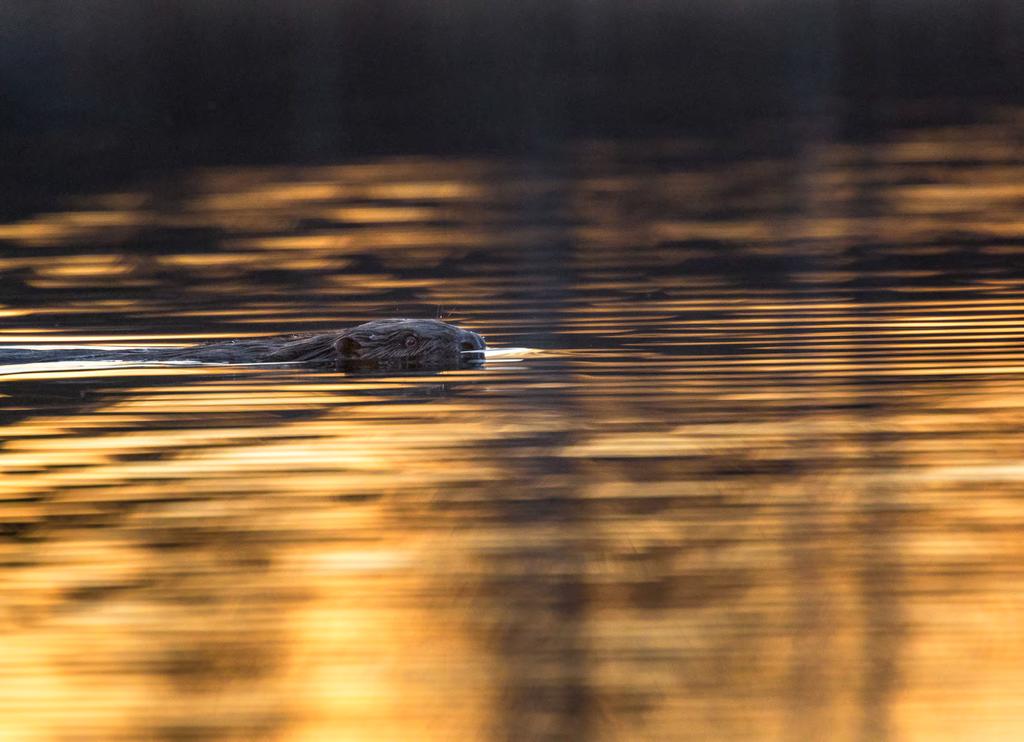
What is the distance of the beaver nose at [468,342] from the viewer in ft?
47.3

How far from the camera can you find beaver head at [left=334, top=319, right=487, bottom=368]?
1441 cm

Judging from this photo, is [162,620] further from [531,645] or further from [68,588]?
[531,645]

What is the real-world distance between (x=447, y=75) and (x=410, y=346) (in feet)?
132

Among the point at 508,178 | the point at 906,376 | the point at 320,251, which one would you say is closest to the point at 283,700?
the point at 906,376

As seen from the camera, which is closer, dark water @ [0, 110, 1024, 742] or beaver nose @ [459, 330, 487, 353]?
dark water @ [0, 110, 1024, 742]

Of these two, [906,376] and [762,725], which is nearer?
[762,725]

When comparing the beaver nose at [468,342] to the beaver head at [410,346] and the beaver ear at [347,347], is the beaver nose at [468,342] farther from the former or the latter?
the beaver ear at [347,347]

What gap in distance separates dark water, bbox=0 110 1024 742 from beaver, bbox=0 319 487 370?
40 centimetres

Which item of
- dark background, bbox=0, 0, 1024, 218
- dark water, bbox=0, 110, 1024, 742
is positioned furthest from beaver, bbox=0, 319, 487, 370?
dark background, bbox=0, 0, 1024, 218

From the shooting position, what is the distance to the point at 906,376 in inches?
517

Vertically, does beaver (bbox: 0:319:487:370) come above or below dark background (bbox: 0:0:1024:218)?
below

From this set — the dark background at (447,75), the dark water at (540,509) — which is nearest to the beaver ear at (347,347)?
the dark water at (540,509)

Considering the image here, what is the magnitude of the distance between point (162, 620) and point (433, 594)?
969 millimetres

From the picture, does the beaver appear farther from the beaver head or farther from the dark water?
the dark water
